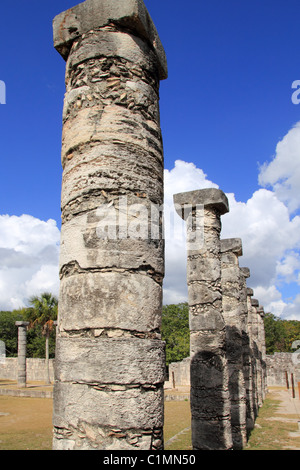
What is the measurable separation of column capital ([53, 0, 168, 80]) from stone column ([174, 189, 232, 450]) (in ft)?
15.8

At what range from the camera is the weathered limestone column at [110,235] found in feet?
9.19

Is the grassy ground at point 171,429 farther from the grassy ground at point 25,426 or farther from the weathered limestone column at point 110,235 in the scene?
the weathered limestone column at point 110,235

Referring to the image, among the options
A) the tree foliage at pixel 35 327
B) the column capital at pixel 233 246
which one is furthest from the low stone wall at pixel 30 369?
the column capital at pixel 233 246

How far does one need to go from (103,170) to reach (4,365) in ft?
112

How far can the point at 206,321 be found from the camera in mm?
7840

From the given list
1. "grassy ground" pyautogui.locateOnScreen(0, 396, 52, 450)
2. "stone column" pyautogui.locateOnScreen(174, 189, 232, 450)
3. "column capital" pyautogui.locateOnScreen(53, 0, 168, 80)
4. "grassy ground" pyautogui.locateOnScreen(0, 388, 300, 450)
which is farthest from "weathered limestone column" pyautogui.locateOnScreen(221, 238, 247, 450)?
"column capital" pyautogui.locateOnScreen(53, 0, 168, 80)

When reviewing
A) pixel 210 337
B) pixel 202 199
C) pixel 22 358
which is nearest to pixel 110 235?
pixel 210 337

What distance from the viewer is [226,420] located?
A: 712 cm

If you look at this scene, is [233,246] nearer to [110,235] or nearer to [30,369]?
[110,235]

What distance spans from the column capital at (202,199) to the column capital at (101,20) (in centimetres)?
462

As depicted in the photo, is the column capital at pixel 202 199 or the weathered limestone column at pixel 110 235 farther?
the column capital at pixel 202 199

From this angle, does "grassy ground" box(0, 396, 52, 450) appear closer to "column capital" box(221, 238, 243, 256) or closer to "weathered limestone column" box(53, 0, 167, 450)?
"weathered limestone column" box(53, 0, 167, 450)

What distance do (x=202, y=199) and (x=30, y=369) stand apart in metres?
27.3

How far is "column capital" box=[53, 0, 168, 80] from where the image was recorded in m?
3.52
